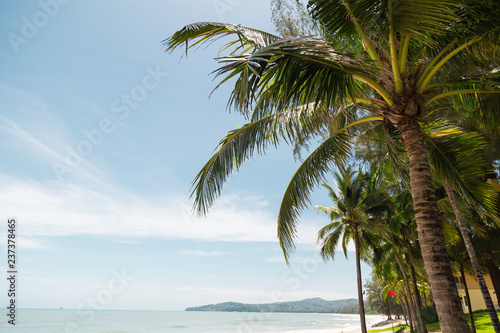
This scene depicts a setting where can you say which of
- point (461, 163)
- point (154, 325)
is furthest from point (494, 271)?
point (154, 325)

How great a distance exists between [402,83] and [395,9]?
90 cm

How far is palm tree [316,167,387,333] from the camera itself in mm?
15102

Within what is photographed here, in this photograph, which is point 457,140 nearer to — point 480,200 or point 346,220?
point 480,200

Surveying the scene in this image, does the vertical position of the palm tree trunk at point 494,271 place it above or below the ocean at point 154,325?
above

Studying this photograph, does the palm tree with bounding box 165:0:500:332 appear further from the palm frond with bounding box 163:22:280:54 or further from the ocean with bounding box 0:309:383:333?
the ocean with bounding box 0:309:383:333

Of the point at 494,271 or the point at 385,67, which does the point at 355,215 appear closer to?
the point at 494,271

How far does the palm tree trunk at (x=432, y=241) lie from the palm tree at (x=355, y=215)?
399 inches

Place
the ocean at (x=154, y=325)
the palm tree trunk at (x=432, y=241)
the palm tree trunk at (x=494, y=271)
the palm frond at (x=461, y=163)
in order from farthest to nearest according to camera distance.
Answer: the ocean at (x=154, y=325)
the palm tree trunk at (x=494, y=271)
the palm frond at (x=461, y=163)
the palm tree trunk at (x=432, y=241)

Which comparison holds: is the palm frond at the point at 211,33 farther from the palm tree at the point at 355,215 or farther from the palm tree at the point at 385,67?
the palm tree at the point at 355,215

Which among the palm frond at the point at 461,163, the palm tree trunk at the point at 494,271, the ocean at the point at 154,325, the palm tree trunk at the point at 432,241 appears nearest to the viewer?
the palm tree trunk at the point at 432,241

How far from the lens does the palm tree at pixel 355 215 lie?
15102mm

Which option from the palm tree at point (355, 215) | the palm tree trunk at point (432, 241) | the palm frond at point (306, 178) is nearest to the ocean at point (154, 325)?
the palm tree at point (355, 215)

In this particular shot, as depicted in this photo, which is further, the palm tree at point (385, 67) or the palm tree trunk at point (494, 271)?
the palm tree trunk at point (494, 271)

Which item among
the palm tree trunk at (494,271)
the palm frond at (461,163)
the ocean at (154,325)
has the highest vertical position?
the palm frond at (461,163)
